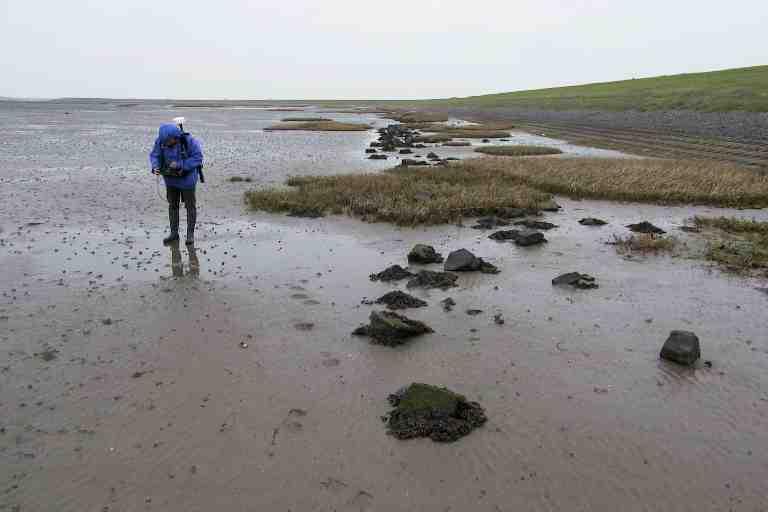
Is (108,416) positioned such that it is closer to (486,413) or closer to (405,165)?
(486,413)

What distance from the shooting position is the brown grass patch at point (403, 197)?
56.9 feet

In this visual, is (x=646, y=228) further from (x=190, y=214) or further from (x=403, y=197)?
(x=190, y=214)

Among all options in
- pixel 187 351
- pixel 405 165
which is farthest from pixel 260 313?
pixel 405 165

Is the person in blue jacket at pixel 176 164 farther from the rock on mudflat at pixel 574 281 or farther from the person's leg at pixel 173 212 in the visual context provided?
the rock on mudflat at pixel 574 281

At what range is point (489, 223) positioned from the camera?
16750 mm

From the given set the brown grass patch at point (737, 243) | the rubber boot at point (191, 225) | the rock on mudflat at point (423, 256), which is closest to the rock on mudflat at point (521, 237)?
the rock on mudflat at point (423, 256)

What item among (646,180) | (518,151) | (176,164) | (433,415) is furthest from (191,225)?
(518,151)

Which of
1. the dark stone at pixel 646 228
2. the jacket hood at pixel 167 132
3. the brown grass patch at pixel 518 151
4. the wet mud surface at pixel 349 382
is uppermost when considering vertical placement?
the jacket hood at pixel 167 132

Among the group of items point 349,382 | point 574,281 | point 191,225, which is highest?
point 191,225

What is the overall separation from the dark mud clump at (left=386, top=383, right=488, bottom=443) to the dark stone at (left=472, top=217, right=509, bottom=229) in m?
10.2

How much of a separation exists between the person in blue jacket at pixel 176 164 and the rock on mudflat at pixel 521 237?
788 cm

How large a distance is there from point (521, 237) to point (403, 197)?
5.55 metres

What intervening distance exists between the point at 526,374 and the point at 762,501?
2.94 m

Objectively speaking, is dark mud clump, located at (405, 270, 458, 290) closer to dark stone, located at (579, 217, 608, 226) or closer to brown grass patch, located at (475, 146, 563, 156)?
dark stone, located at (579, 217, 608, 226)
